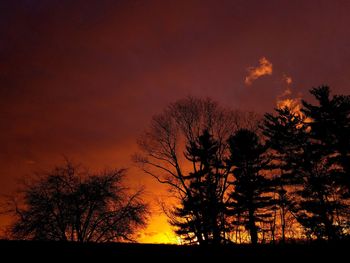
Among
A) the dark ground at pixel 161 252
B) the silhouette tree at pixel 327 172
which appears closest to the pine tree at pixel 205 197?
the silhouette tree at pixel 327 172

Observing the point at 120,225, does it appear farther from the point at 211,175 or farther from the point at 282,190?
the point at 282,190

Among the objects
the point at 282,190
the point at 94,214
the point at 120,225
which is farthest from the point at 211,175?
the point at 94,214

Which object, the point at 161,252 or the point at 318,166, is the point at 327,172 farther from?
the point at 161,252

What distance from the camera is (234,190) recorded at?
1091 inches

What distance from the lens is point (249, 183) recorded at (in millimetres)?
27328

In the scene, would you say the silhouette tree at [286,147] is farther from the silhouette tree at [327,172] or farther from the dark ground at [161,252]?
the dark ground at [161,252]

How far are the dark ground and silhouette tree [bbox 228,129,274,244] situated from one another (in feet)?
63.4

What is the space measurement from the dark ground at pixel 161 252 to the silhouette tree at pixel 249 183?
63.4 ft

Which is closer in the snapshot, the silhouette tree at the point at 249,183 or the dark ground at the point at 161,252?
the dark ground at the point at 161,252

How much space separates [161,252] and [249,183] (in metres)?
22.8

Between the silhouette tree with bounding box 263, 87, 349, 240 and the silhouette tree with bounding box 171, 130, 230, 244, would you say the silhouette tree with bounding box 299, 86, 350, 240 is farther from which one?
the silhouette tree with bounding box 171, 130, 230, 244

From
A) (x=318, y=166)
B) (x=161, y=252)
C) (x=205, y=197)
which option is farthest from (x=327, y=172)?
(x=161, y=252)

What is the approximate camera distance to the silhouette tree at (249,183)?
2697 centimetres

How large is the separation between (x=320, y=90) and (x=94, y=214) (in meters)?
26.8
